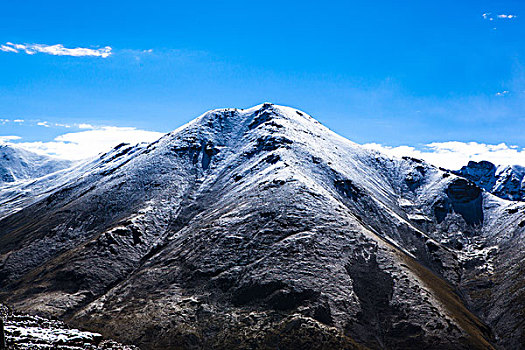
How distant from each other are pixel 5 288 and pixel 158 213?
2157 inches

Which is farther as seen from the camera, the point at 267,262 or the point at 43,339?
the point at 267,262

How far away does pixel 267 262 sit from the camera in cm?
10662

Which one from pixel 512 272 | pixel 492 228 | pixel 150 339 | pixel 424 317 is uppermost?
pixel 492 228

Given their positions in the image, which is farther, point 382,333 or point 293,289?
point 293,289

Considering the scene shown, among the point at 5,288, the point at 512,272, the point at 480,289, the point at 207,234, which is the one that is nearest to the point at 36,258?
the point at 5,288

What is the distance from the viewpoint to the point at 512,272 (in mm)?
123062

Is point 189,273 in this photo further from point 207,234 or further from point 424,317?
point 424,317

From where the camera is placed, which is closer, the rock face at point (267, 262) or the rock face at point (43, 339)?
A: the rock face at point (43, 339)

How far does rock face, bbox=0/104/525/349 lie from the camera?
85.8 metres

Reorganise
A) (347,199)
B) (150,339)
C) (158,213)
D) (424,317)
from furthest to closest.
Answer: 1. (347,199)
2. (158,213)
3. (424,317)
4. (150,339)

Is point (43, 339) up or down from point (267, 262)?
down

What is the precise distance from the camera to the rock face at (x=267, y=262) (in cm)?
8575

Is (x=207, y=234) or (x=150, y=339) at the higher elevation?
(x=207, y=234)

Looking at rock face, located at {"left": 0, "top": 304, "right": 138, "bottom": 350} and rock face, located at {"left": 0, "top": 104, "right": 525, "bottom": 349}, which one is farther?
rock face, located at {"left": 0, "top": 104, "right": 525, "bottom": 349}
